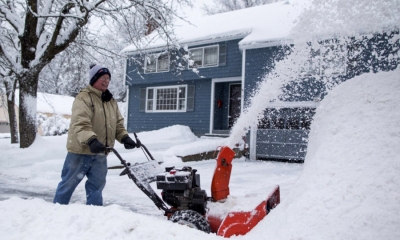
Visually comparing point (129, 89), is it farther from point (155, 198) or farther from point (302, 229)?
point (302, 229)

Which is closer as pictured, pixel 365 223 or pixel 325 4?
pixel 365 223

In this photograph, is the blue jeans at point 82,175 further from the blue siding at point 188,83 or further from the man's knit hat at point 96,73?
the blue siding at point 188,83

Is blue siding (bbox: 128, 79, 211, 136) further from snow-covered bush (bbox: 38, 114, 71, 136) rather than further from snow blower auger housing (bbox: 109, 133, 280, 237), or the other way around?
snow-covered bush (bbox: 38, 114, 71, 136)

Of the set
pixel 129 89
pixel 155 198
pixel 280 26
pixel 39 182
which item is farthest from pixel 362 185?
pixel 129 89

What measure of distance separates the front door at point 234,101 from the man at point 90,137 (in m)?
12.6

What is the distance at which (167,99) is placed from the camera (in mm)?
18719

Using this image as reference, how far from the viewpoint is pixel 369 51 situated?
12.0 meters

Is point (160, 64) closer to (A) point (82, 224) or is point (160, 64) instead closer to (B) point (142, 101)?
(B) point (142, 101)

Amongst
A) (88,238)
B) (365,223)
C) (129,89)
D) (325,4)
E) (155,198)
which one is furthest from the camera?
(129,89)

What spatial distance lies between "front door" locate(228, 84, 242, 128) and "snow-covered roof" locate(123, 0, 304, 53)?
2331 mm

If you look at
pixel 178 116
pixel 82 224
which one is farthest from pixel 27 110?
pixel 82 224

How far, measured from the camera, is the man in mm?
3773

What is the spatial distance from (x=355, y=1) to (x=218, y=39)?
10220 millimetres

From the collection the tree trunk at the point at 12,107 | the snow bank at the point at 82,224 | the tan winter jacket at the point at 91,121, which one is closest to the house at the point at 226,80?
the tree trunk at the point at 12,107
